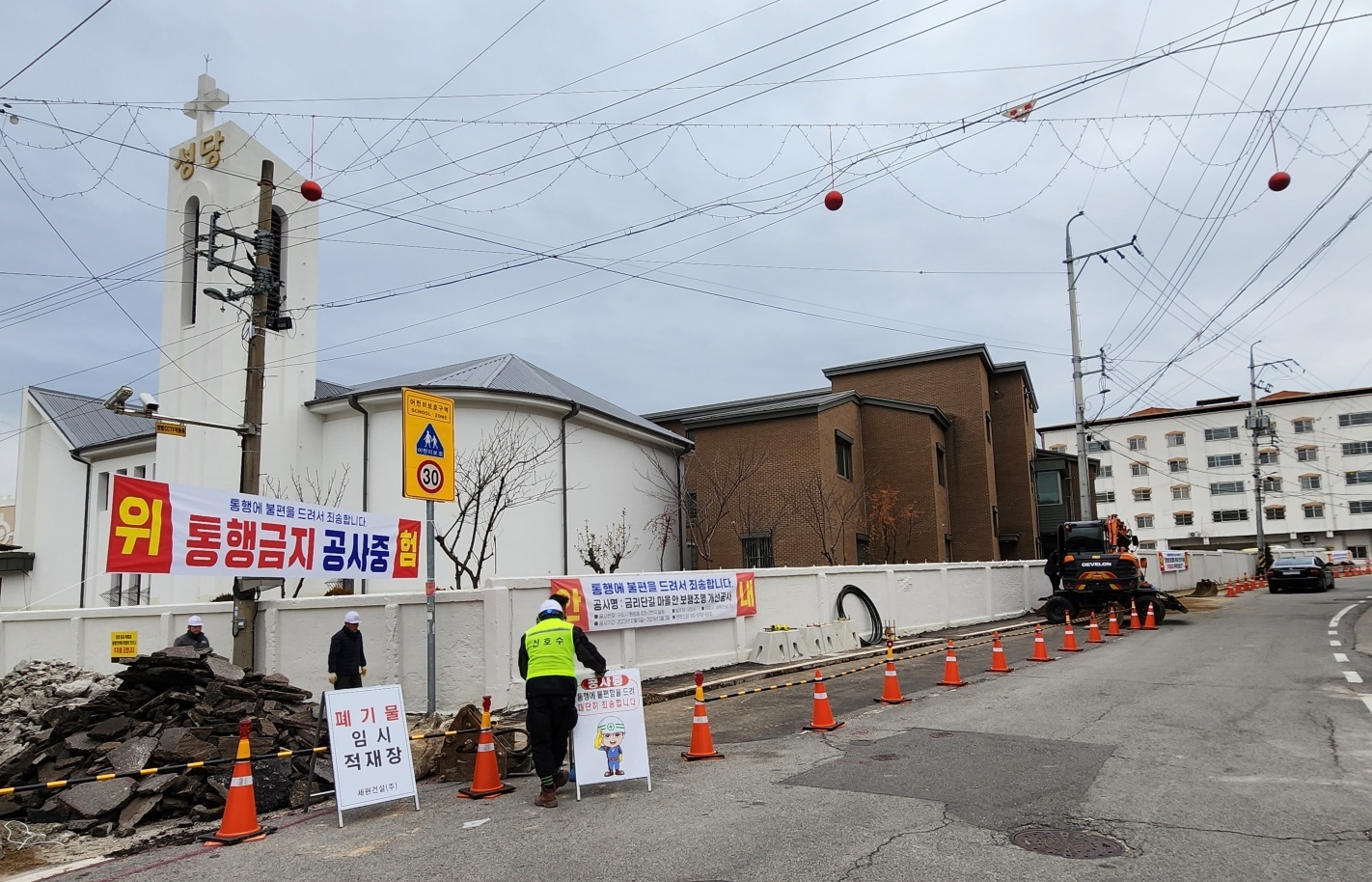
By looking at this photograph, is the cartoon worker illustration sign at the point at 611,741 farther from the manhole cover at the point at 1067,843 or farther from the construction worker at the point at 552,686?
the manhole cover at the point at 1067,843

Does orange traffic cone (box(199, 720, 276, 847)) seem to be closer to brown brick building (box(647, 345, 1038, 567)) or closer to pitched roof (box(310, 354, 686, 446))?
pitched roof (box(310, 354, 686, 446))

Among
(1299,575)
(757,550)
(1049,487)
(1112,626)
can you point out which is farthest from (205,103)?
(1299,575)

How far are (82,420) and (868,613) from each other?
92.2ft

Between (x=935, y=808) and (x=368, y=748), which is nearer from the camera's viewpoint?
(x=935, y=808)

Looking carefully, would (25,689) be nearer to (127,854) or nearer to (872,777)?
(127,854)

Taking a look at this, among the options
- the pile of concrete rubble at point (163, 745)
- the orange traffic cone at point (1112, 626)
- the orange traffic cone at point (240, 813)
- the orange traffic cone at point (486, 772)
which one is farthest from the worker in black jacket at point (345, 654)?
the orange traffic cone at point (1112, 626)

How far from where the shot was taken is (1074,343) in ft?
109

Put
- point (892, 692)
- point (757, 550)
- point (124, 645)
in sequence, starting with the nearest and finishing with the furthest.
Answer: point (892, 692) → point (124, 645) → point (757, 550)

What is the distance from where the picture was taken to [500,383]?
24.8 m

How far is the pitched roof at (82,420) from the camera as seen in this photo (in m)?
31.7

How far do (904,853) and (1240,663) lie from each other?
485 inches

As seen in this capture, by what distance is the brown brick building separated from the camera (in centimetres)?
3008

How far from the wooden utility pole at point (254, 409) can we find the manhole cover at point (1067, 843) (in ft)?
39.5

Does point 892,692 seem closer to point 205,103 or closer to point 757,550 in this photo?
point 757,550
